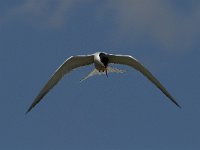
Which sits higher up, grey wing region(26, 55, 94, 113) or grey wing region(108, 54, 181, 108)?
grey wing region(26, 55, 94, 113)

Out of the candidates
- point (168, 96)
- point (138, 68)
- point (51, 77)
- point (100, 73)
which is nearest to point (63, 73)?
point (51, 77)

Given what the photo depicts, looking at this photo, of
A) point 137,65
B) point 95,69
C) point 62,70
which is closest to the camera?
point 95,69

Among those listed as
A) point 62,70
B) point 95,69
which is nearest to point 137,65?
point 95,69

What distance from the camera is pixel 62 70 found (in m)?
29.5

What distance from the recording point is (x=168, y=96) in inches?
1137

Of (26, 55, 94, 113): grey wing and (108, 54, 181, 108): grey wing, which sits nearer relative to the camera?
(108, 54, 181, 108): grey wing

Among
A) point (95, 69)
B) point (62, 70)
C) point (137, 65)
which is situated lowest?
point (137, 65)

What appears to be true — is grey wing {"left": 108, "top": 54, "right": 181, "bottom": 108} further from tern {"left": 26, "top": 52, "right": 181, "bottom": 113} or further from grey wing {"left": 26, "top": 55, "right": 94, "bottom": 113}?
grey wing {"left": 26, "top": 55, "right": 94, "bottom": 113}

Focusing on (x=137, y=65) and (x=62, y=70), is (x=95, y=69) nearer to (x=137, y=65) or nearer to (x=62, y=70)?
(x=62, y=70)

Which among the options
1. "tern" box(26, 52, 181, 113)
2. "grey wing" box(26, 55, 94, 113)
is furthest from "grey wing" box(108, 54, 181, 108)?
"grey wing" box(26, 55, 94, 113)

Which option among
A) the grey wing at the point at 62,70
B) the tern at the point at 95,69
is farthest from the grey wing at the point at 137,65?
the grey wing at the point at 62,70

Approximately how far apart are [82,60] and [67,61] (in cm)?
106

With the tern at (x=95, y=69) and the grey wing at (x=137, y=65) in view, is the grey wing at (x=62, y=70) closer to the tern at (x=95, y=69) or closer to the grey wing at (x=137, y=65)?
the tern at (x=95, y=69)

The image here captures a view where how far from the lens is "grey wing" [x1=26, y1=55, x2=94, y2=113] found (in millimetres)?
29406
